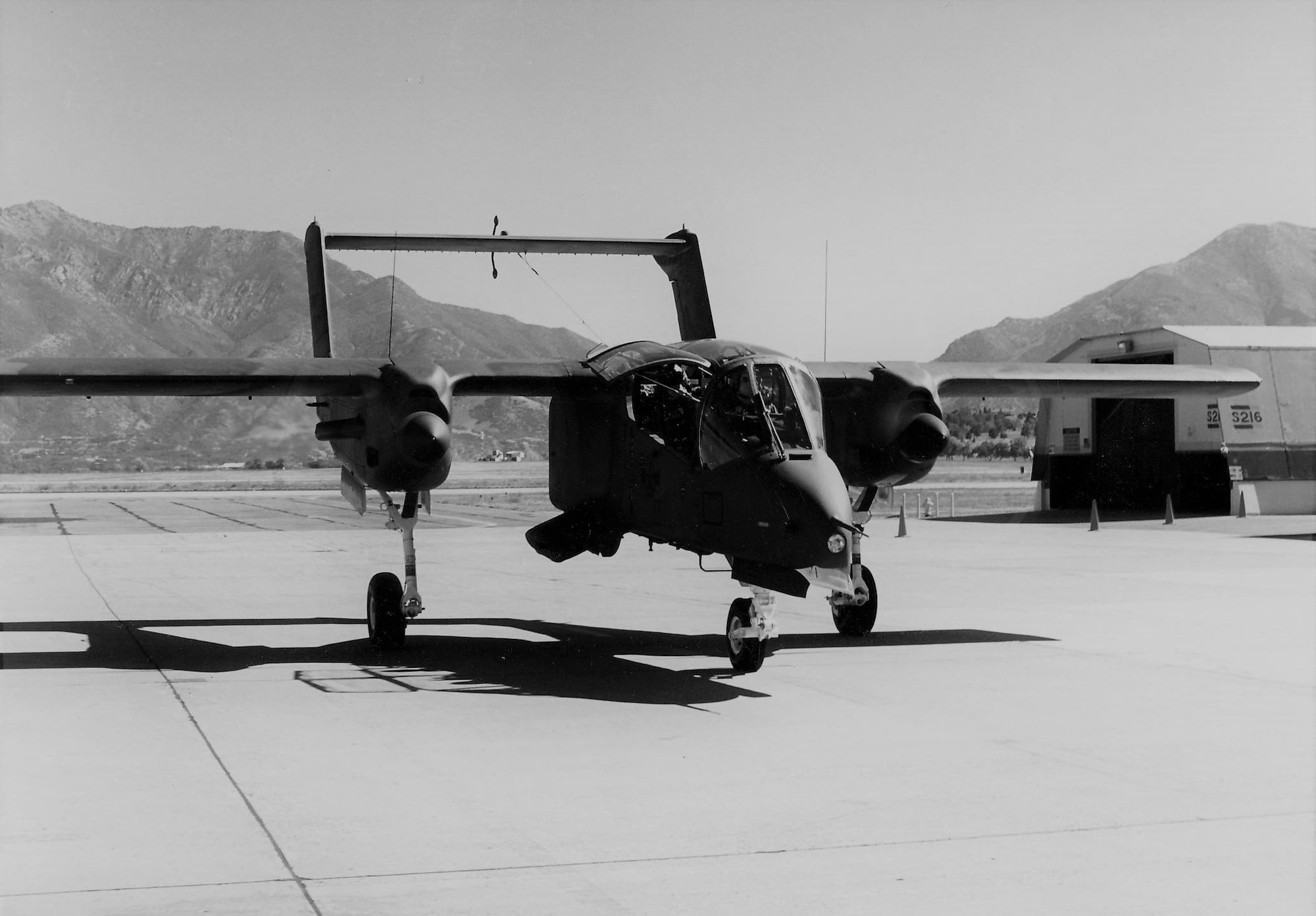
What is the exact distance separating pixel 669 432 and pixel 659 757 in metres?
4.73

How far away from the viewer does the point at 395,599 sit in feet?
46.5

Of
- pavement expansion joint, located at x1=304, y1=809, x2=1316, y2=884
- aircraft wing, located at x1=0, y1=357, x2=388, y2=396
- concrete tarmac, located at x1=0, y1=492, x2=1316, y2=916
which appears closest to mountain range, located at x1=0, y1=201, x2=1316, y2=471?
aircraft wing, located at x1=0, y1=357, x2=388, y2=396

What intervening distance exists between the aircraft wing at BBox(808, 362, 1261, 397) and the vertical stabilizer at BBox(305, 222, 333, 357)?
308 inches

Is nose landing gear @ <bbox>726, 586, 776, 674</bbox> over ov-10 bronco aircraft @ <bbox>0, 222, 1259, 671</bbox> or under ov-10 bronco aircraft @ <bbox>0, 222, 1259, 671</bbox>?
under

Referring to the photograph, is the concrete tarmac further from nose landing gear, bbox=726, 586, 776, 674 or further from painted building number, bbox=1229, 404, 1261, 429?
painted building number, bbox=1229, 404, 1261, 429

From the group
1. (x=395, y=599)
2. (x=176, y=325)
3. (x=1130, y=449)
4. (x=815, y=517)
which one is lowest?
(x=395, y=599)

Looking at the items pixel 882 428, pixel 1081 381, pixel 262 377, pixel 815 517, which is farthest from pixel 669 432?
pixel 1081 381

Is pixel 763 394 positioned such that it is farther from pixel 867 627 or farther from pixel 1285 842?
pixel 1285 842

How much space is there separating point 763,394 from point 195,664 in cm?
629

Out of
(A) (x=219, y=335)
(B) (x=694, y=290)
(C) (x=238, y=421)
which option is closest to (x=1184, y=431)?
(B) (x=694, y=290)

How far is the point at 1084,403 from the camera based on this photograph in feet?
134

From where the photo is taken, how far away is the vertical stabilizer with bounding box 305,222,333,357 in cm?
1667

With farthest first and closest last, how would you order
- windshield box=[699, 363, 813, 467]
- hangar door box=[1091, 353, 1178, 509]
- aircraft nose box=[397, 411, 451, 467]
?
hangar door box=[1091, 353, 1178, 509] → aircraft nose box=[397, 411, 451, 467] → windshield box=[699, 363, 813, 467]

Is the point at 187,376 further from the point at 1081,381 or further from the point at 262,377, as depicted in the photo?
the point at 1081,381
